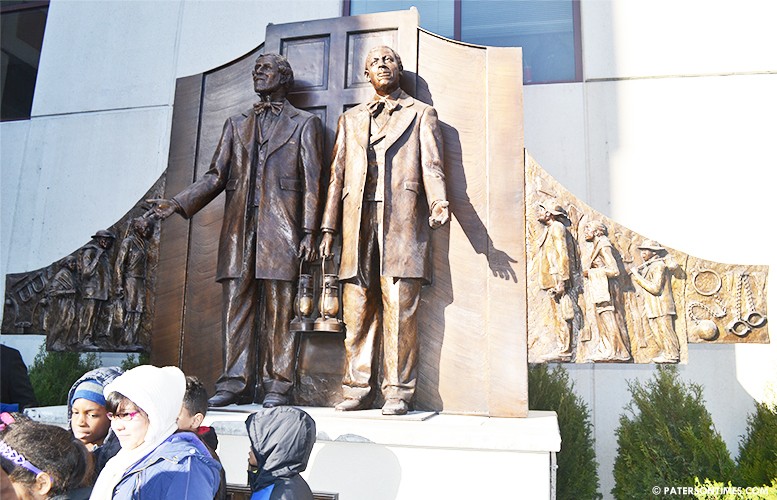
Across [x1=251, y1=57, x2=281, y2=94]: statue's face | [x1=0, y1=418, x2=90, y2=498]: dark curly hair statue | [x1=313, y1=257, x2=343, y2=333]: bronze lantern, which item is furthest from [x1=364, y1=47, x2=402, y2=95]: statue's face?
[x1=0, y1=418, x2=90, y2=498]: dark curly hair statue

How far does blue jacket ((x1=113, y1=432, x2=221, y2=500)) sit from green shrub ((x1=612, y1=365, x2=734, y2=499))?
4.15 meters

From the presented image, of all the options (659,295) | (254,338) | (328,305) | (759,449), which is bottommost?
(759,449)

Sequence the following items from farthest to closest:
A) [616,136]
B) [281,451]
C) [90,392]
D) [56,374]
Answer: [56,374] < [616,136] < [90,392] < [281,451]

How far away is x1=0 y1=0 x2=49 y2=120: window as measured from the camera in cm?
904

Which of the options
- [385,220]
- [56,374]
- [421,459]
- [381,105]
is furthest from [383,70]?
[56,374]

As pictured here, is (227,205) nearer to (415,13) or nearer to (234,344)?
(234,344)

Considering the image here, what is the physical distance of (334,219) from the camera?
4473mm

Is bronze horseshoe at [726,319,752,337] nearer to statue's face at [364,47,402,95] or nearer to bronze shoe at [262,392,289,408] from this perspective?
statue's face at [364,47,402,95]

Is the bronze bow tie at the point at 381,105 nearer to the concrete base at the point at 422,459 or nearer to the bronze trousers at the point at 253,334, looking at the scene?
the bronze trousers at the point at 253,334

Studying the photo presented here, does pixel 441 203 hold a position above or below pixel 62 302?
above

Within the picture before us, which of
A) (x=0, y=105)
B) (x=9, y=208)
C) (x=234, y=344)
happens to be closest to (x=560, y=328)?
(x=234, y=344)

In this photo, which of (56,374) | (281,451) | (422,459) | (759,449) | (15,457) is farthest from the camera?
(56,374)

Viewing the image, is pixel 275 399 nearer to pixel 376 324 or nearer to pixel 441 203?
pixel 376 324

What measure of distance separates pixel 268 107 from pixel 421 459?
277 cm
